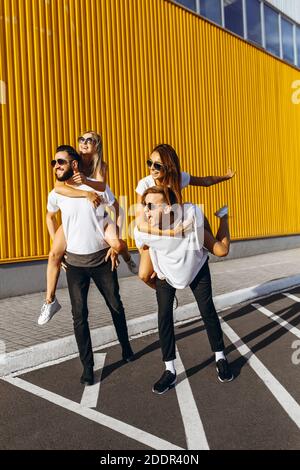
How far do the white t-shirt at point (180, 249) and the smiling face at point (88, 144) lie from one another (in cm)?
92

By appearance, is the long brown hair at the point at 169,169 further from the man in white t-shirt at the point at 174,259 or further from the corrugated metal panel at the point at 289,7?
the corrugated metal panel at the point at 289,7

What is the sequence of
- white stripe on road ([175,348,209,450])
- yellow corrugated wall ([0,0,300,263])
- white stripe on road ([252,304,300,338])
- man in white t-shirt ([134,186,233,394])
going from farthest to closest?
yellow corrugated wall ([0,0,300,263]), white stripe on road ([252,304,300,338]), man in white t-shirt ([134,186,233,394]), white stripe on road ([175,348,209,450])

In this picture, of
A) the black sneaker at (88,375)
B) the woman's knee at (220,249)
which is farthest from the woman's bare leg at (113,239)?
the black sneaker at (88,375)

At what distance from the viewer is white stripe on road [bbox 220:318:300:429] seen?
336 centimetres

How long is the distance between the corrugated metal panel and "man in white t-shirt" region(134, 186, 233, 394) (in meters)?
15.0

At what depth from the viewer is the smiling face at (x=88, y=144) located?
13.5 feet

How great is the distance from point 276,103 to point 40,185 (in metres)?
10.4

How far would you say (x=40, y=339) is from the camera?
5.18 m

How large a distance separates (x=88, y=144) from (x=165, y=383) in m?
2.16

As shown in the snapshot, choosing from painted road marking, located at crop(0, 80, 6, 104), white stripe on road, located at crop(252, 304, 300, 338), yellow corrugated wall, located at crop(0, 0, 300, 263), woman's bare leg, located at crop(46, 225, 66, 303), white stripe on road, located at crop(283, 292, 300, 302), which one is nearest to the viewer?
woman's bare leg, located at crop(46, 225, 66, 303)

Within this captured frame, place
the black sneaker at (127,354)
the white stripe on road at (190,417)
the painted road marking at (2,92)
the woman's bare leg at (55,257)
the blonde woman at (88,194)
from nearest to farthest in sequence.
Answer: the white stripe on road at (190,417) < the blonde woman at (88,194) < the woman's bare leg at (55,257) < the black sneaker at (127,354) < the painted road marking at (2,92)

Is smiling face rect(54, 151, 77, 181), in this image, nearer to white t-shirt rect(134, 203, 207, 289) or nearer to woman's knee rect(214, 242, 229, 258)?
white t-shirt rect(134, 203, 207, 289)

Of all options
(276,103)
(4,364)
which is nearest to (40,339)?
(4,364)

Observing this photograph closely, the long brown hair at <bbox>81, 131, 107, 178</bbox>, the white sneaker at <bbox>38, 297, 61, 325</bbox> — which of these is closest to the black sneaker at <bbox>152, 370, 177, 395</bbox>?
the white sneaker at <bbox>38, 297, 61, 325</bbox>
